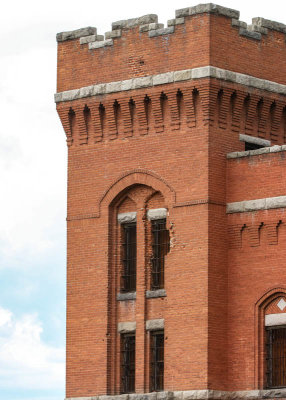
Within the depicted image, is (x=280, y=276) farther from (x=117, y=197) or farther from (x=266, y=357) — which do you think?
(x=117, y=197)

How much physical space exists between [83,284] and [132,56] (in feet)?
20.5

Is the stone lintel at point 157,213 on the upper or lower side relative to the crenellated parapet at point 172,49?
lower

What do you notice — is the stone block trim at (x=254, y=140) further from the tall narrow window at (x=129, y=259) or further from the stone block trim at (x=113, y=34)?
the stone block trim at (x=113, y=34)

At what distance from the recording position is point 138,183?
4328cm

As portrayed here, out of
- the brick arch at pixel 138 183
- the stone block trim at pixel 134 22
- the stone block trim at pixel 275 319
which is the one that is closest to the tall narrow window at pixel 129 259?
the brick arch at pixel 138 183

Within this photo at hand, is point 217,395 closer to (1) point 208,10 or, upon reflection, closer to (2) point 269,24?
(1) point 208,10

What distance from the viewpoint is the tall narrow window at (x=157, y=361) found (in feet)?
139

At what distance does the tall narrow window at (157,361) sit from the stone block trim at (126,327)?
63cm

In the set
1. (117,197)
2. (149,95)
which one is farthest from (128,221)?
(149,95)

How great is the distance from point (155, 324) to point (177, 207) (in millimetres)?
3086

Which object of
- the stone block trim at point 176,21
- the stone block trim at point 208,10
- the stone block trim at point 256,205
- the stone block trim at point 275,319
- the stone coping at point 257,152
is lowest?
the stone block trim at point 275,319

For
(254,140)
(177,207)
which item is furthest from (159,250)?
(254,140)

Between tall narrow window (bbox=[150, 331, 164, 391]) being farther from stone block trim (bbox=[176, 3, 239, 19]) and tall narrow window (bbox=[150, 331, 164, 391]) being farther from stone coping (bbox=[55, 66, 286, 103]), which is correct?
stone block trim (bbox=[176, 3, 239, 19])

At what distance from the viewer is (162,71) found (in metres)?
43.1
